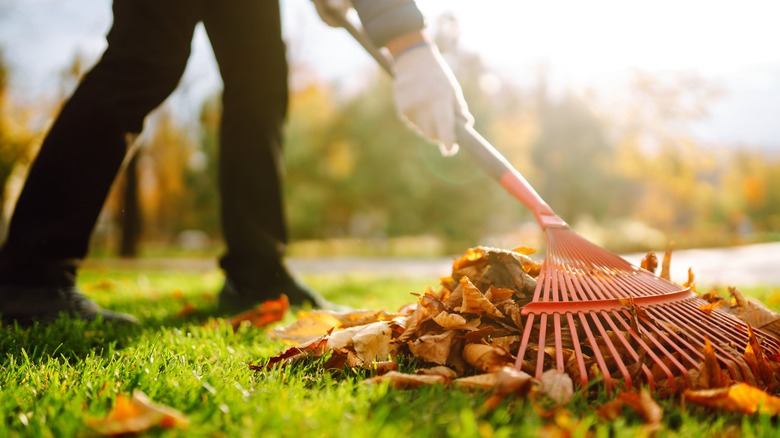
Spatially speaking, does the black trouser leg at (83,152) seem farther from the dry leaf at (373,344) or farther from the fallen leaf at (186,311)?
the dry leaf at (373,344)

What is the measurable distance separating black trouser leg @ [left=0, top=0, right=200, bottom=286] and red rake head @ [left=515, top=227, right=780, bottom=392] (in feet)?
4.79

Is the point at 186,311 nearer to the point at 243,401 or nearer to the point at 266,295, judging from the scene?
the point at 266,295

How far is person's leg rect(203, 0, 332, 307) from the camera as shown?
100 inches

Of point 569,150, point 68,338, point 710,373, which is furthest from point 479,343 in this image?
point 569,150

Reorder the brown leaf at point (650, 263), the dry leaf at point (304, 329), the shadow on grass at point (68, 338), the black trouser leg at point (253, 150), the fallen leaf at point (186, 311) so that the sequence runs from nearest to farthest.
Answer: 1. the shadow on grass at point (68, 338)
2. the dry leaf at point (304, 329)
3. the brown leaf at point (650, 263)
4. the fallen leaf at point (186, 311)
5. the black trouser leg at point (253, 150)

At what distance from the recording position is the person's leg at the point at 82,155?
191cm

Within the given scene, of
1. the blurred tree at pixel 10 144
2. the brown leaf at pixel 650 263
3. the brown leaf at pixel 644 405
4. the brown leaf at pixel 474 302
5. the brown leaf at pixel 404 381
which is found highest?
the blurred tree at pixel 10 144

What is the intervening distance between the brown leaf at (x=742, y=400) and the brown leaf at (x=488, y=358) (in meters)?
0.39

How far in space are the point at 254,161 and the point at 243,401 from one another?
1.69m

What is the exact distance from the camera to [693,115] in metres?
18.6

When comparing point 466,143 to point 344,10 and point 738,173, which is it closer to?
point 344,10

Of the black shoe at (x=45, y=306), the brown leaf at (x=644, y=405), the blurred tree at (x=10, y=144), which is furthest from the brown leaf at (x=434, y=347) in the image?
the blurred tree at (x=10, y=144)

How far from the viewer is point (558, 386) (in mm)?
1175

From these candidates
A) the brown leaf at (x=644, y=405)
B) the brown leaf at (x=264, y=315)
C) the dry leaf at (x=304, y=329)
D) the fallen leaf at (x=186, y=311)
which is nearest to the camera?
the brown leaf at (x=644, y=405)
